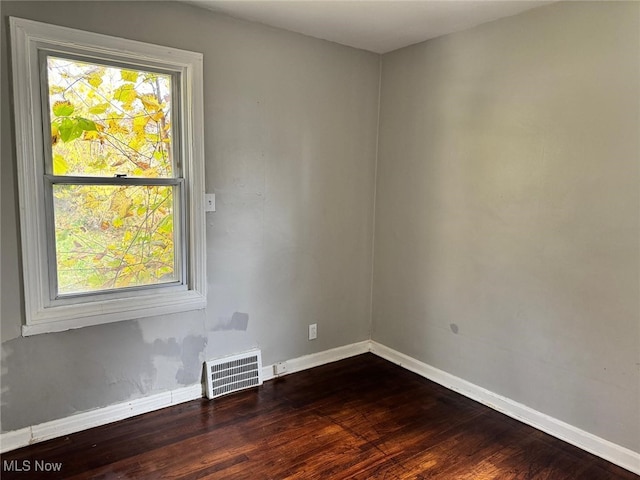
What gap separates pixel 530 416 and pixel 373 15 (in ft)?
8.49

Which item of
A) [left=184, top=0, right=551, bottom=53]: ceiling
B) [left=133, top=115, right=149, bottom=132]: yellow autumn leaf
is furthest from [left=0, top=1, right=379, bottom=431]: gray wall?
[left=133, top=115, right=149, bottom=132]: yellow autumn leaf

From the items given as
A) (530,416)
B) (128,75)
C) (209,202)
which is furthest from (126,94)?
(530,416)

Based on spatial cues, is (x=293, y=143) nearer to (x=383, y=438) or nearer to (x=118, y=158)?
(x=118, y=158)

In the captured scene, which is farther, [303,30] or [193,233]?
[303,30]

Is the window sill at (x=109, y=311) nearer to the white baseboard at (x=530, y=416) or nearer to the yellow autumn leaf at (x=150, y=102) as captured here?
the yellow autumn leaf at (x=150, y=102)

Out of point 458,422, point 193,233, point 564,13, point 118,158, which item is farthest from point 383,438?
point 564,13

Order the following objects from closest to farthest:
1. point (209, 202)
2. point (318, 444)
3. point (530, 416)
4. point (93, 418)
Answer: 1. point (318, 444)
2. point (93, 418)
3. point (530, 416)
4. point (209, 202)

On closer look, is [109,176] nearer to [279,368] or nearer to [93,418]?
[93,418]

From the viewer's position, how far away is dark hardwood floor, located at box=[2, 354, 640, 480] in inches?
84.4

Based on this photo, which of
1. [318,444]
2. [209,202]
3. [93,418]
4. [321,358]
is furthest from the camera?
[321,358]

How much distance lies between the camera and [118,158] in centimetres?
248

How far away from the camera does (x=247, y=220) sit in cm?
294

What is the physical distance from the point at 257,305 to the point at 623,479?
7.37ft

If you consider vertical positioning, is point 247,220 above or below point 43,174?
below
